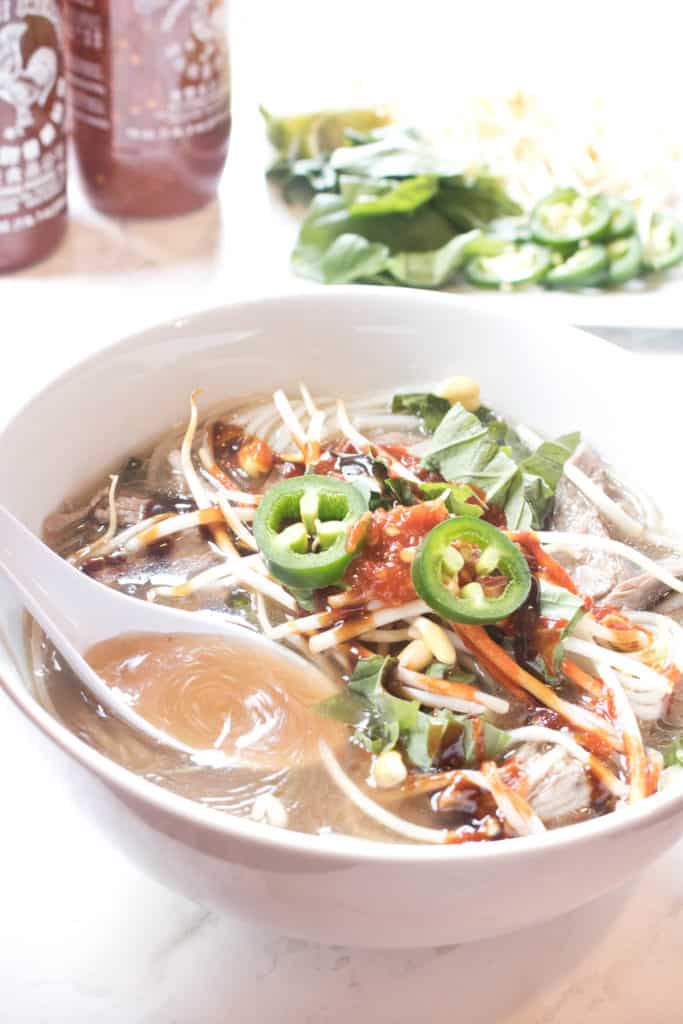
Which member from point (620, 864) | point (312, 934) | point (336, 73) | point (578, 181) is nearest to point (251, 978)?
point (312, 934)

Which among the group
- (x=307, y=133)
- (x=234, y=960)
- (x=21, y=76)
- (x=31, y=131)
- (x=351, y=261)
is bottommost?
(x=234, y=960)

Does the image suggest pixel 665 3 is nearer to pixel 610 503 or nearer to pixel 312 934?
A: pixel 610 503

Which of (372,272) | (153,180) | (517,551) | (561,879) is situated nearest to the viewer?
(561,879)

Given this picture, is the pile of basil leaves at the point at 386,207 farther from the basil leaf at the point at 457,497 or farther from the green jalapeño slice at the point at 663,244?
the basil leaf at the point at 457,497

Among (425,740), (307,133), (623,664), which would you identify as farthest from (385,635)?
(307,133)

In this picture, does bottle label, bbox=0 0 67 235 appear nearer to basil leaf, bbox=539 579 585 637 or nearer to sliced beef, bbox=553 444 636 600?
sliced beef, bbox=553 444 636 600

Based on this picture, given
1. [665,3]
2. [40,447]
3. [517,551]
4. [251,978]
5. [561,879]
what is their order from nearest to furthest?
[561,879] → [251,978] → [517,551] → [40,447] → [665,3]

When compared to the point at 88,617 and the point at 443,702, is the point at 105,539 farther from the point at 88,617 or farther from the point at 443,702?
the point at 443,702
